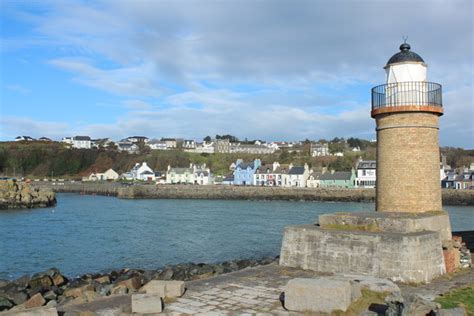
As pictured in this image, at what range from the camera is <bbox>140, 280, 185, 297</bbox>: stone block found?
775 cm

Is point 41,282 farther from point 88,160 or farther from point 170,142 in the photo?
point 170,142

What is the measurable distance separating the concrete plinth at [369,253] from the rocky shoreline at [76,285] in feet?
14.3

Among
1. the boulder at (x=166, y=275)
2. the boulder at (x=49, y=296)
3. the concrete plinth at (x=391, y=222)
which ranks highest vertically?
the concrete plinth at (x=391, y=222)

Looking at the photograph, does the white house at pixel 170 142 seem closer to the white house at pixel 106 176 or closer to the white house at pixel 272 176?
the white house at pixel 106 176

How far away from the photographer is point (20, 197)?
53.1m

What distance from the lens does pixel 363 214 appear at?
1071 centimetres

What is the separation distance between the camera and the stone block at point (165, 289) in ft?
25.4

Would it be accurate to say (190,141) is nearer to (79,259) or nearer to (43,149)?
(43,149)

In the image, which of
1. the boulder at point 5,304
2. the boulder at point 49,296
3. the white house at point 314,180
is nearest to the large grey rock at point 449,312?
the boulder at point 49,296

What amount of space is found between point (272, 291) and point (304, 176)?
243 feet

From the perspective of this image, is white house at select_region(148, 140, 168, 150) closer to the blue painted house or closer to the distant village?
the distant village

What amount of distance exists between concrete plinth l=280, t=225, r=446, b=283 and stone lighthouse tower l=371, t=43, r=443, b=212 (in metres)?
2.15

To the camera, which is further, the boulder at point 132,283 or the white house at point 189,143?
the white house at point 189,143

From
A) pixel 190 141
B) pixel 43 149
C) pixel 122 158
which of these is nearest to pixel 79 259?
pixel 122 158
